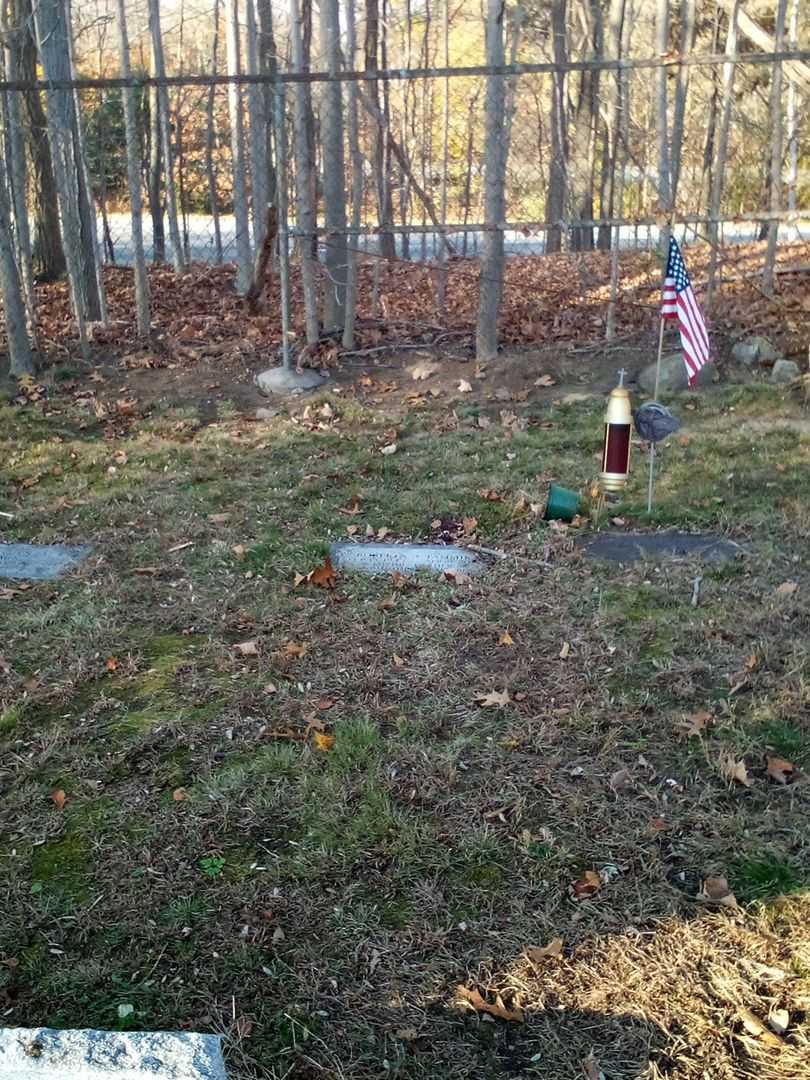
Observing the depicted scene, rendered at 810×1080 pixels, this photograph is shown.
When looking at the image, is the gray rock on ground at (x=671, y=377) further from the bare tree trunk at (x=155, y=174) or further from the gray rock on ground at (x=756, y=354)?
the bare tree trunk at (x=155, y=174)

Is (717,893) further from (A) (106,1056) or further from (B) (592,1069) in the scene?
(A) (106,1056)

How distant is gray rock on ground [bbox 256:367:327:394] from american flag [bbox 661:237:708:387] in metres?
3.87

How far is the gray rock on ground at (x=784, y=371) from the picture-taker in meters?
8.46

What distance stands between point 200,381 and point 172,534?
12.4 feet

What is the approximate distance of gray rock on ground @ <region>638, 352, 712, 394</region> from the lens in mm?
Result: 8695

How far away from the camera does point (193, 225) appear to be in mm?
23797

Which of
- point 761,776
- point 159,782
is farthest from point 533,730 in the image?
point 159,782

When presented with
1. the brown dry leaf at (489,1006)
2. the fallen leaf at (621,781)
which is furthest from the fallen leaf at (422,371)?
the brown dry leaf at (489,1006)

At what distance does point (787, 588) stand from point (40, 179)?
11519mm

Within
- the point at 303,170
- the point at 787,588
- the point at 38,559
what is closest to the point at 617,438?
the point at 787,588

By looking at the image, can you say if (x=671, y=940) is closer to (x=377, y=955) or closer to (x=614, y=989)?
(x=614, y=989)

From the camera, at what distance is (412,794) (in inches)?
135

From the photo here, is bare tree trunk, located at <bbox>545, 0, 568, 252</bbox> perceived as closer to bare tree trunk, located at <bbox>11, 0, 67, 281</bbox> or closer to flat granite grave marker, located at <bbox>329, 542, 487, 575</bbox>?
flat granite grave marker, located at <bbox>329, 542, 487, 575</bbox>

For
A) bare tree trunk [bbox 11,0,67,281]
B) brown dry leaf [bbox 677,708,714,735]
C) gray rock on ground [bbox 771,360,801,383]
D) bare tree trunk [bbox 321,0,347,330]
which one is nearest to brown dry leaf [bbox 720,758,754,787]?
brown dry leaf [bbox 677,708,714,735]
